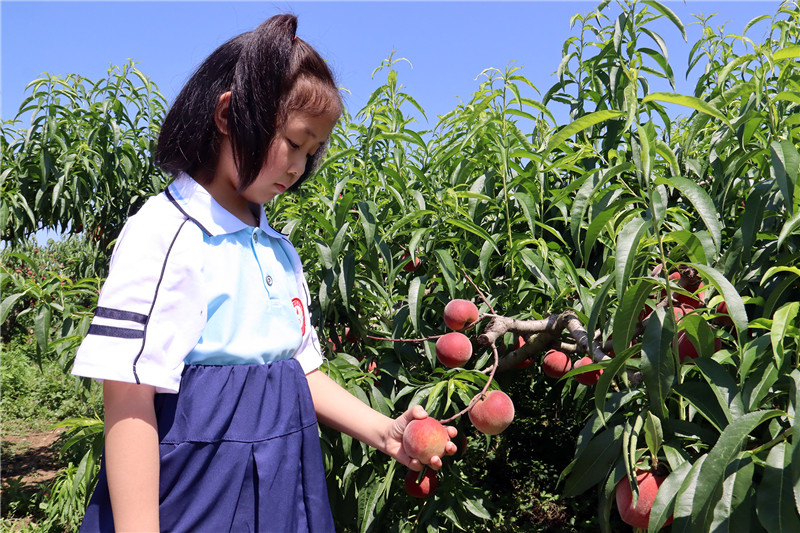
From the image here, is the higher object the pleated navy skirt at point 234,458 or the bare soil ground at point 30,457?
the pleated navy skirt at point 234,458

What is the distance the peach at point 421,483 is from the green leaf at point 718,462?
0.66 m

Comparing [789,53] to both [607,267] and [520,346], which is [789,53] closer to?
[607,267]

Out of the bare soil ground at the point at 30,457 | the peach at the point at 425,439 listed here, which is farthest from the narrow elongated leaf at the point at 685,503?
the bare soil ground at the point at 30,457

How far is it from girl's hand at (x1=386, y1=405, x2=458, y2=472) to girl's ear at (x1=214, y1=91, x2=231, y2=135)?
1.95ft

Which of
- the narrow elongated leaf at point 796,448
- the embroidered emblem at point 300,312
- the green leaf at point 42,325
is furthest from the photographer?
the green leaf at point 42,325

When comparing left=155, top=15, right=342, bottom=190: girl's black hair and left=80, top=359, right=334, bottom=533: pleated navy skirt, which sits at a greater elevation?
left=155, top=15, right=342, bottom=190: girl's black hair

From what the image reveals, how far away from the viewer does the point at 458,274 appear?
5.47 ft

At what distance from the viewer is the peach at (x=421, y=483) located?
1.44 metres

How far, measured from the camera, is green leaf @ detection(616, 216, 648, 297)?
37.9 inches

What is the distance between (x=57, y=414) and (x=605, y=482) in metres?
6.37

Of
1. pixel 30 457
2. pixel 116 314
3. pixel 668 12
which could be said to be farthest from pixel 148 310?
pixel 30 457

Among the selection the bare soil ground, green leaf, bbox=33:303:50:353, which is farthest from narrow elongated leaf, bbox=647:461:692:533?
the bare soil ground

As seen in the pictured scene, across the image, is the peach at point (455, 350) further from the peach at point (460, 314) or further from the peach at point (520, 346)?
the peach at point (520, 346)

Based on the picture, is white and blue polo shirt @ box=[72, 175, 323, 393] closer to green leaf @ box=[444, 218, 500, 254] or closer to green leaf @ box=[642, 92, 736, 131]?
green leaf @ box=[444, 218, 500, 254]
